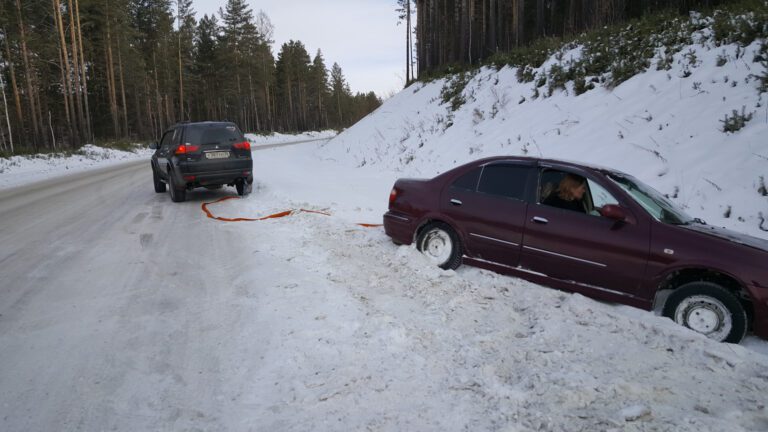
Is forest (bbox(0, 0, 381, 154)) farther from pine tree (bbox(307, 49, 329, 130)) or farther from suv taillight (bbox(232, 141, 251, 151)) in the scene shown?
suv taillight (bbox(232, 141, 251, 151))

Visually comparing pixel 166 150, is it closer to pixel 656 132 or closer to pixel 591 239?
pixel 591 239

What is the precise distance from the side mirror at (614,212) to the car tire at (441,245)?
1715mm

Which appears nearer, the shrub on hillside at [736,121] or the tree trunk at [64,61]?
the shrub on hillside at [736,121]

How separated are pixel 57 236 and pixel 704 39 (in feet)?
47.2

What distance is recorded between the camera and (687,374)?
2.82 m

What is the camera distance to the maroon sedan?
3.46 meters

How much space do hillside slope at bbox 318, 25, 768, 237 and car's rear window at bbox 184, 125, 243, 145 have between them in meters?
5.74

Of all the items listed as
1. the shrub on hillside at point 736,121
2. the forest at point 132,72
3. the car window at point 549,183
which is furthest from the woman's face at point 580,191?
the forest at point 132,72

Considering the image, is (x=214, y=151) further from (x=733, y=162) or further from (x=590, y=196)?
(x=733, y=162)

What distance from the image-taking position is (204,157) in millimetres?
9008

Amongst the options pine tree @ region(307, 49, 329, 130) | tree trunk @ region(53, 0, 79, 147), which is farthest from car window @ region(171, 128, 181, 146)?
pine tree @ region(307, 49, 329, 130)

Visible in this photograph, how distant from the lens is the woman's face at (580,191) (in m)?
4.35

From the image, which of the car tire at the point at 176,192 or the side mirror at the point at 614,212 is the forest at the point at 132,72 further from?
the side mirror at the point at 614,212

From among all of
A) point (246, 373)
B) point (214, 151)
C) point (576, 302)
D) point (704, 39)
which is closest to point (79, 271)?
point (246, 373)
